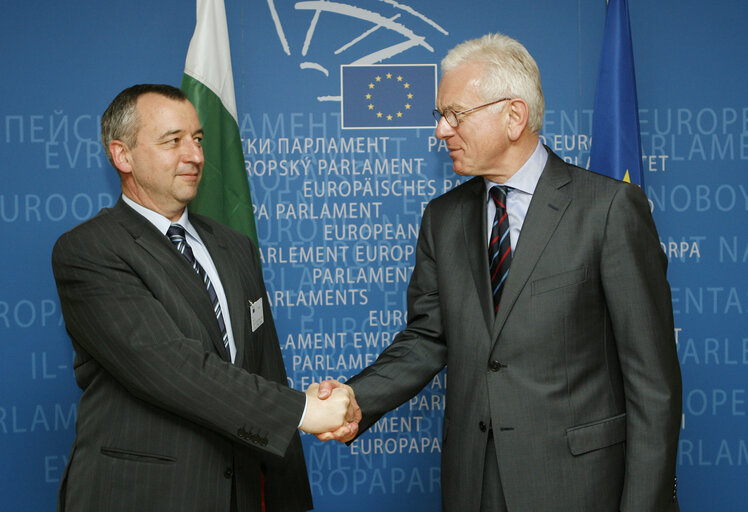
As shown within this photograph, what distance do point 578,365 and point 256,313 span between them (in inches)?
39.3

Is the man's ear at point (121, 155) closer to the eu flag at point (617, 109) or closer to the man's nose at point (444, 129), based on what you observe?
the man's nose at point (444, 129)

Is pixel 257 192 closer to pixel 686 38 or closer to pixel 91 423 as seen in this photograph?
pixel 91 423

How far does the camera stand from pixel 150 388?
65.5 inches

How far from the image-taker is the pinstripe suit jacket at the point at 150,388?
168 centimetres

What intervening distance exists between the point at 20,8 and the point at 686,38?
3324mm

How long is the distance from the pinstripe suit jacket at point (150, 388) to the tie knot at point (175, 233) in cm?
10

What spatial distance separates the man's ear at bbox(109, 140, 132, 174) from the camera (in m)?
1.92

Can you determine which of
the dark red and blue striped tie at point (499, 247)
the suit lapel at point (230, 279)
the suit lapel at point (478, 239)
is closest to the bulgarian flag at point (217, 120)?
the suit lapel at point (230, 279)

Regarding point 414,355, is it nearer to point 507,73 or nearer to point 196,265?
point 196,265

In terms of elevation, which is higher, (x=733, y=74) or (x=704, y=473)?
(x=733, y=74)

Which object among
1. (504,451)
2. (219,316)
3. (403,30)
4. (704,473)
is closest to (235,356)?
(219,316)

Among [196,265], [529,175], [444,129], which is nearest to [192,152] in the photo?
[196,265]

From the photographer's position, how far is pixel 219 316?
1862mm

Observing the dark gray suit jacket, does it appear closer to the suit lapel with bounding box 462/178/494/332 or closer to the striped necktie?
the suit lapel with bounding box 462/178/494/332
